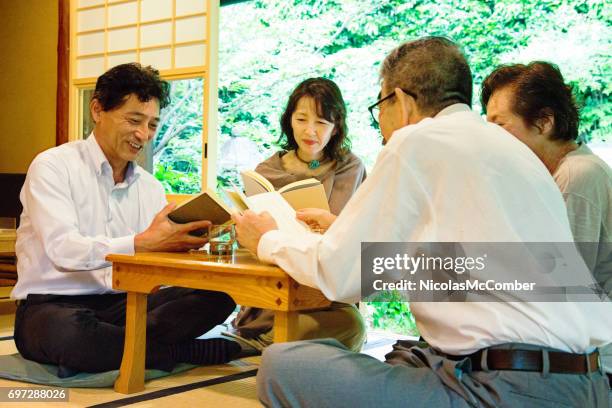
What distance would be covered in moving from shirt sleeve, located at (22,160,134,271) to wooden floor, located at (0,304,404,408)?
44 cm

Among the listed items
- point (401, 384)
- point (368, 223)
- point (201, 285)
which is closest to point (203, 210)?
point (201, 285)

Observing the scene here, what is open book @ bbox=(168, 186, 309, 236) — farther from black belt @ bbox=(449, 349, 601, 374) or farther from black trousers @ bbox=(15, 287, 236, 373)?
black belt @ bbox=(449, 349, 601, 374)

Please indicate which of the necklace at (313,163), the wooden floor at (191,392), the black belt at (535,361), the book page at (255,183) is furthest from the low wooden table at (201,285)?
the necklace at (313,163)

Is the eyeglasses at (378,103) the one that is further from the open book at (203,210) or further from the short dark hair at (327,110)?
the short dark hair at (327,110)

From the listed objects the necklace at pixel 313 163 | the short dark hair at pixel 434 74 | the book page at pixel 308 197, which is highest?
the short dark hair at pixel 434 74

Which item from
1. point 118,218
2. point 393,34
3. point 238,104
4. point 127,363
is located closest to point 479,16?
point 393,34

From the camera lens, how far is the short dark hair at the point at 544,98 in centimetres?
232

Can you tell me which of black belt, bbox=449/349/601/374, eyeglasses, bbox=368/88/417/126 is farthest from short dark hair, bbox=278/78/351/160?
black belt, bbox=449/349/601/374

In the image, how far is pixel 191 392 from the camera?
2.33 metres

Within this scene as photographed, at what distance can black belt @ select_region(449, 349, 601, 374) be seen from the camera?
1.38 meters

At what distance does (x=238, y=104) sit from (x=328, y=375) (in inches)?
283

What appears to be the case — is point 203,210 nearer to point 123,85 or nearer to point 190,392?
point 190,392

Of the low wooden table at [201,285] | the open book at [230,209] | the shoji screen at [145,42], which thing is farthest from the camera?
the shoji screen at [145,42]

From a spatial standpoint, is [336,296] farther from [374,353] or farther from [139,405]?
[374,353]
